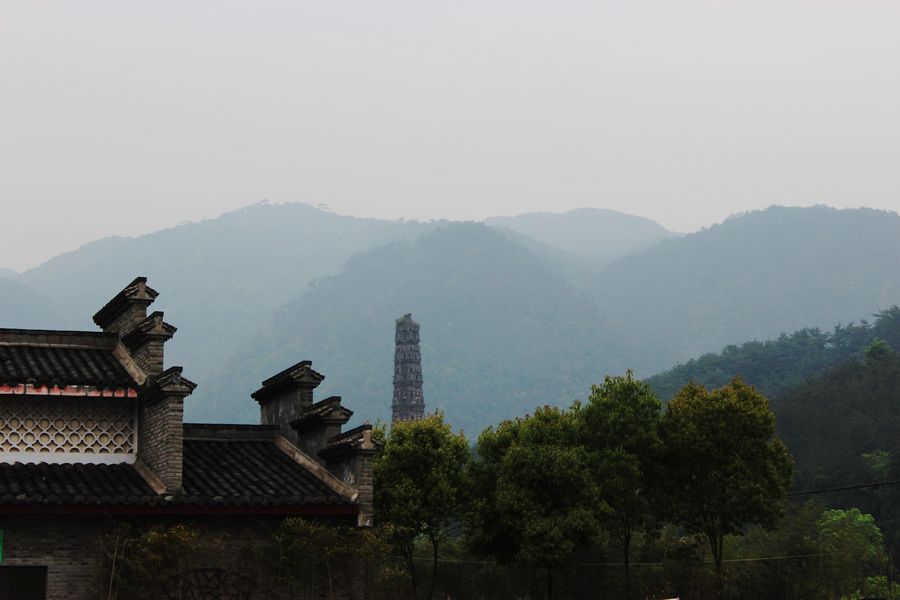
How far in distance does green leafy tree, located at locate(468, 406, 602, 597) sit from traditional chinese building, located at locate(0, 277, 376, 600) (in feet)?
37.0

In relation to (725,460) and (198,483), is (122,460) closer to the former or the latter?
(198,483)

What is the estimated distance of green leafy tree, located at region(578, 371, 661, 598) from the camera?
36.0 metres

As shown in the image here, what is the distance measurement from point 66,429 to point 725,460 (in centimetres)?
2028

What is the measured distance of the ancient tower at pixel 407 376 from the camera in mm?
96312

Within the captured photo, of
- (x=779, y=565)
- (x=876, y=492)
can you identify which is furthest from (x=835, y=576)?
(x=876, y=492)

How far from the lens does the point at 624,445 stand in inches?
1439

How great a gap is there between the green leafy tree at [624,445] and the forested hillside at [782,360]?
80286 millimetres

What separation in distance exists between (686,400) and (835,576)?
14.3 meters

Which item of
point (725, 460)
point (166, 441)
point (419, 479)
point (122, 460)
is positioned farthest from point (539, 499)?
point (166, 441)

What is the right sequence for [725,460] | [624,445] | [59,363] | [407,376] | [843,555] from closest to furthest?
[59,363] < [725,460] < [624,445] < [843,555] < [407,376]

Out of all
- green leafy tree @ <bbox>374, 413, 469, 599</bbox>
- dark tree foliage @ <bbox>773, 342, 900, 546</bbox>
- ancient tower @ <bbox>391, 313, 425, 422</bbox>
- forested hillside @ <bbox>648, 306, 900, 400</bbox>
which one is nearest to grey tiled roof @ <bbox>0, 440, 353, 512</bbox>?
green leafy tree @ <bbox>374, 413, 469, 599</bbox>

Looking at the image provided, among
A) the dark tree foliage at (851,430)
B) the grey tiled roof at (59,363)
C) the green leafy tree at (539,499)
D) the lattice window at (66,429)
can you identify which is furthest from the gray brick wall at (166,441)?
the dark tree foliage at (851,430)

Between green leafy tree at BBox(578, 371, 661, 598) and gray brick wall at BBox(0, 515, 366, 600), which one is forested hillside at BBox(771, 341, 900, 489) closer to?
green leafy tree at BBox(578, 371, 661, 598)

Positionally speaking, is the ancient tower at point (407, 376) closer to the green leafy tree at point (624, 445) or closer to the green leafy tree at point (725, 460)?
the green leafy tree at point (624, 445)
